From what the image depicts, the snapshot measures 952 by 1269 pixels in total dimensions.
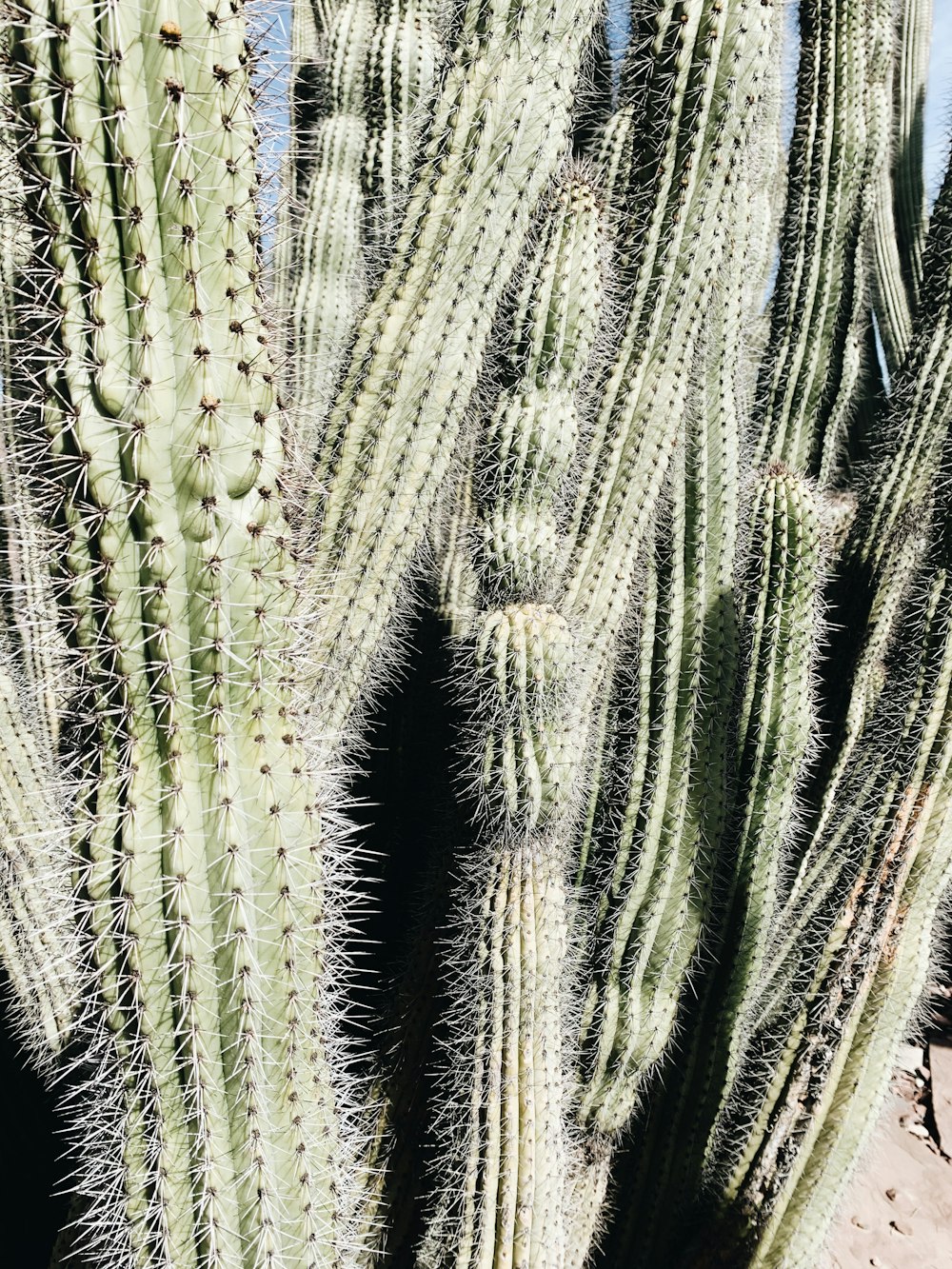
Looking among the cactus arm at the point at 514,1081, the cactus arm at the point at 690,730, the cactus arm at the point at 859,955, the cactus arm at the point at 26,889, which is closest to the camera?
the cactus arm at the point at 514,1081

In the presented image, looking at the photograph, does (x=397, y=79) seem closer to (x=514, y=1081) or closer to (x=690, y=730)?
A: (x=690, y=730)

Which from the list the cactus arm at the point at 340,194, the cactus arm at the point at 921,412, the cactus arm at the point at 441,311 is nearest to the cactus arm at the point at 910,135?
the cactus arm at the point at 921,412

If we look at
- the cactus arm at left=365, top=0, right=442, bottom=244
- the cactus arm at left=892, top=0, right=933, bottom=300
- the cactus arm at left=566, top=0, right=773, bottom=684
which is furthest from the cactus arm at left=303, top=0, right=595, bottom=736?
the cactus arm at left=892, top=0, right=933, bottom=300

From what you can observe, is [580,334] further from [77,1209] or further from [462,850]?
[77,1209]

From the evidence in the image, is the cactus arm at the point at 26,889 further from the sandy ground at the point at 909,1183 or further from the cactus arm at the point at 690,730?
the sandy ground at the point at 909,1183

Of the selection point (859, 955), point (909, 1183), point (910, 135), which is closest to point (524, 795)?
point (859, 955)

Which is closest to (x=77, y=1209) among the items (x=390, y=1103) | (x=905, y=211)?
(x=390, y=1103)
